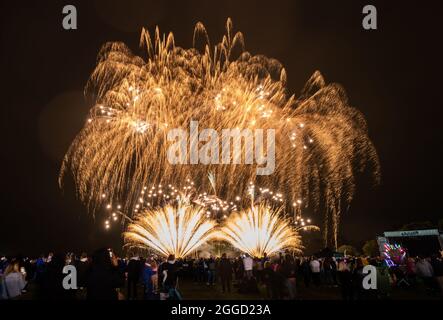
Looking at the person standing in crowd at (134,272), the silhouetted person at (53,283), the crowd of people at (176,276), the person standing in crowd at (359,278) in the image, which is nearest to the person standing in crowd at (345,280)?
the crowd of people at (176,276)

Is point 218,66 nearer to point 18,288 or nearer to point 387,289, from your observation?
point 387,289

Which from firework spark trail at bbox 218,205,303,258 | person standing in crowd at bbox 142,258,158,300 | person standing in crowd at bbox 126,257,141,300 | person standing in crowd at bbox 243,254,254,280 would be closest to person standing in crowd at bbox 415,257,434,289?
person standing in crowd at bbox 243,254,254,280

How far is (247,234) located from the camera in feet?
87.4

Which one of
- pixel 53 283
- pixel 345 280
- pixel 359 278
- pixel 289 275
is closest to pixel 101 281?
pixel 53 283

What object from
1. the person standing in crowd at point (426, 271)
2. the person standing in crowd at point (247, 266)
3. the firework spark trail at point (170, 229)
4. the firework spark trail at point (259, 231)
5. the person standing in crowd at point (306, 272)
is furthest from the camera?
the firework spark trail at point (259, 231)

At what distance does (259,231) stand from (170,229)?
610 centimetres

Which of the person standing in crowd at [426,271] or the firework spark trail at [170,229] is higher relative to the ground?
the firework spark trail at [170,229]

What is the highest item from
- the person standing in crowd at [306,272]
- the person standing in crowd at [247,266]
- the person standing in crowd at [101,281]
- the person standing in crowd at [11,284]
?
the person standing in crowd at [101,281]

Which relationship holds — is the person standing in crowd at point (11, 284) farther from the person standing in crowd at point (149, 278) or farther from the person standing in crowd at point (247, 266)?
the person standing in crowd at point (247, 266)

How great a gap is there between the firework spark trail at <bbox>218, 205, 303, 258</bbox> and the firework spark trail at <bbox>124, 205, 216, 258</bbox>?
2920 millimetres

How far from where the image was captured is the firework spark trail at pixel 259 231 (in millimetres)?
26391

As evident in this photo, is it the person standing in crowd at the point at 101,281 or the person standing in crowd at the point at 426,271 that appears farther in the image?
the person standing in crowd at the point at 426,271

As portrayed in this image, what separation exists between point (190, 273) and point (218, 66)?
1294 cm

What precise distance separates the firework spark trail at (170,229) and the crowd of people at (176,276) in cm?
163
